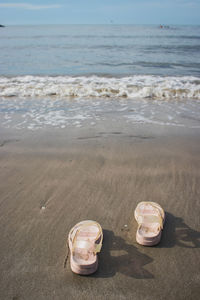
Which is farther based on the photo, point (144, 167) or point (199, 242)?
point (144, 167)

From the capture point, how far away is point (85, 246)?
1966 millimetres

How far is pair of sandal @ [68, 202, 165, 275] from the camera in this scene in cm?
180

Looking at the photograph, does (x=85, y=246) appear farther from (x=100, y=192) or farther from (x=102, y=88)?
(x=102, y=88)

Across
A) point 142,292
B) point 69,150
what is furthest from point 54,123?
point 142,292

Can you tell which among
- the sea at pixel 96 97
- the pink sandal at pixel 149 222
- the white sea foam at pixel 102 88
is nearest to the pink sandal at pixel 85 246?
the pink sandal at pixel 149 222

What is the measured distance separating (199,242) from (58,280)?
122 centimetres

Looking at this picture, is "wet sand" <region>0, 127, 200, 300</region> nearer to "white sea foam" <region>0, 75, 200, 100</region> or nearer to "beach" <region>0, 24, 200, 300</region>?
"beach" <region>0, 24, 200, 300</region>

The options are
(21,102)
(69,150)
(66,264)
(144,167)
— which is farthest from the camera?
(21,102)

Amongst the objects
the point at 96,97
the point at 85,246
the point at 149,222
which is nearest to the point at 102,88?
the point at 96,97

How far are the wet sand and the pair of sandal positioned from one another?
76mm

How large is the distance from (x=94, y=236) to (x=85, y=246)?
148 mm

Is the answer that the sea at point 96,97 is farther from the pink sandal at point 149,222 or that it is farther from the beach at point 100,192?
the pink sandal at point 149,222

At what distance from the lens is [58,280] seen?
1775mm

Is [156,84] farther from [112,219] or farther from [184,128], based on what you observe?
[112,219]
